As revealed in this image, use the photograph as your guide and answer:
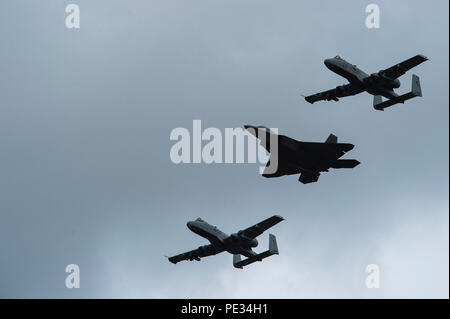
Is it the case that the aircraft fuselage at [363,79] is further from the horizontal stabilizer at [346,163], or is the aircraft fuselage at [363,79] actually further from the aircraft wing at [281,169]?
the aircraft wing at [281,169]

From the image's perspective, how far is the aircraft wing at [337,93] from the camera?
99.1 m

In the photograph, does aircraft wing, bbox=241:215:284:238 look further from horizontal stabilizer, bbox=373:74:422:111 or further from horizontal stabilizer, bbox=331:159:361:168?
horizontal stabilizer, bbox=373:74:422:111

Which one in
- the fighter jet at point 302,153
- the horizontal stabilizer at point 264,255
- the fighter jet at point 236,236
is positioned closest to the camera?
the fighter jet at point 302,153

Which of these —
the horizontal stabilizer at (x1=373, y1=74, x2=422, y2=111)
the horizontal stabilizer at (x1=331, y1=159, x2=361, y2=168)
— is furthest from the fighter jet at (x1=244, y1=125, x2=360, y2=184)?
the horizontal stabilizer at (x1=373, y1=74, x2=422, y2=111)

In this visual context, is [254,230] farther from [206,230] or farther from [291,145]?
[291,145]

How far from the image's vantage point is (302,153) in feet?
288

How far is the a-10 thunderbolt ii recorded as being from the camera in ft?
315

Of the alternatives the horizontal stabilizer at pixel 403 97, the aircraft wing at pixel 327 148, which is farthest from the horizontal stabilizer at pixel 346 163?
the horizontal stabilizer at pixel 403 97

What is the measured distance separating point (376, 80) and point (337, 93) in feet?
19.2

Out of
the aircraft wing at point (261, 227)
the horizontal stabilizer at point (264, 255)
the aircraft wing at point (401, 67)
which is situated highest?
the aircraft wing at point (401, 67)

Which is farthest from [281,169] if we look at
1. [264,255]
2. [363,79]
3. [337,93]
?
[264,255]
